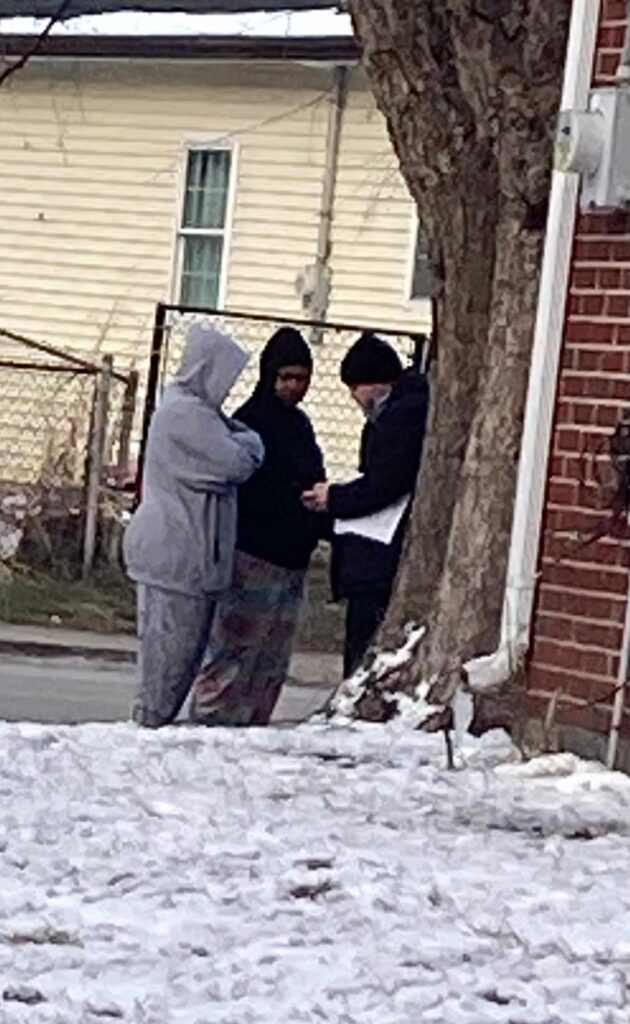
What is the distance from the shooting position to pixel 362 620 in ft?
36.0

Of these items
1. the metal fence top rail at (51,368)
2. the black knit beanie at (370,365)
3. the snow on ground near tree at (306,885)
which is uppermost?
the black knit beanie at (370,365)

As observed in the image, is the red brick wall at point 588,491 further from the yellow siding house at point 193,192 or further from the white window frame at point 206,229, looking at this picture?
the white window frame at point 206,229

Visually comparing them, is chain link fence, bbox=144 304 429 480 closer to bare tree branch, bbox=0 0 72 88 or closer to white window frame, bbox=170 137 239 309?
white window frame, bbox=170 137 239 309

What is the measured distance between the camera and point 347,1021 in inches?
199

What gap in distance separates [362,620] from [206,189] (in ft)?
45.8

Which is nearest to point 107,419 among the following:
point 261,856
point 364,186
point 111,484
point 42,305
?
point 111,484

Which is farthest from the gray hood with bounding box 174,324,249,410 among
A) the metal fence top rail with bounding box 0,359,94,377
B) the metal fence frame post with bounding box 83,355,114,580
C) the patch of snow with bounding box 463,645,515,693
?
the metal fence top rail with bounding box 0,359,94,377

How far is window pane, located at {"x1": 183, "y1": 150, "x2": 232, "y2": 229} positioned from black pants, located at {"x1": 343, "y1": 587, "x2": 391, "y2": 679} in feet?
44.4

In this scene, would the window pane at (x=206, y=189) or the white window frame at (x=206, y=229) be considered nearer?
the white window frame at (x=206, y=229)

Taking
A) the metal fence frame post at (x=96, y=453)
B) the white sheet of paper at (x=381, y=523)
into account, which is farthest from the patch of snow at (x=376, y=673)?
the metal fence frame post at (x=96, y=453)

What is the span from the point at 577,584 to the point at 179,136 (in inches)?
653

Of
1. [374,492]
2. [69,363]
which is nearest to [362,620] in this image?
[374,492]

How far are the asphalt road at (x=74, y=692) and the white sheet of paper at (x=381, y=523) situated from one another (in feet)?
7.39

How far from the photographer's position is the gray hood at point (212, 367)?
10820mm
